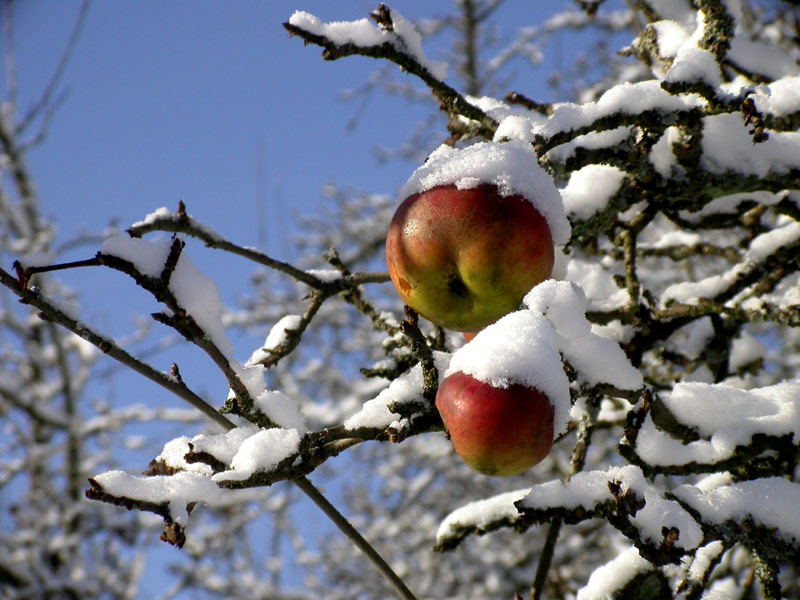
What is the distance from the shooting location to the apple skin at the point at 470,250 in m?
1.02

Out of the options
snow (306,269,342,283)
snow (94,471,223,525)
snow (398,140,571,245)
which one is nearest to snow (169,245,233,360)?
snow (94,471,223,525)

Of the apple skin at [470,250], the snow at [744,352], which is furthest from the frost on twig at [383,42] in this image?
the snow at [744,352]

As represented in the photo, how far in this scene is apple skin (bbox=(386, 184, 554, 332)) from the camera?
1024 millimetres

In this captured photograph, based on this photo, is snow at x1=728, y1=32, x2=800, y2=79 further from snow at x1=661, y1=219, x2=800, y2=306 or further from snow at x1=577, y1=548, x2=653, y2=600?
snow at x1=577, y1=548, x2=653, y2=600

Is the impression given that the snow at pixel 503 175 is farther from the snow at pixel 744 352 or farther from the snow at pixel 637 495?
the snow at pixel 744 352

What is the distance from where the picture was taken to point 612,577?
Result: 123 cm

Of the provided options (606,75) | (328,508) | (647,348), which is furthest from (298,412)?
(606,75)

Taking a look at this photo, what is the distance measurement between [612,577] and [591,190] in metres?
0.83

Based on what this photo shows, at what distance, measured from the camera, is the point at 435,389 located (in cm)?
101

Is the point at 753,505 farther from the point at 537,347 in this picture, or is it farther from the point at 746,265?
the point at 746,265

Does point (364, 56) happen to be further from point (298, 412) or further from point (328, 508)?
point (328, 508)

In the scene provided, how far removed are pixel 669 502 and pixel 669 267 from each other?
4.15 m

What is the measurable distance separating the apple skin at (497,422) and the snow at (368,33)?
0.73 metres

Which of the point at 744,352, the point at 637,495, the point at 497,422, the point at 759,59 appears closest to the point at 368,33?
the point at 497,422
